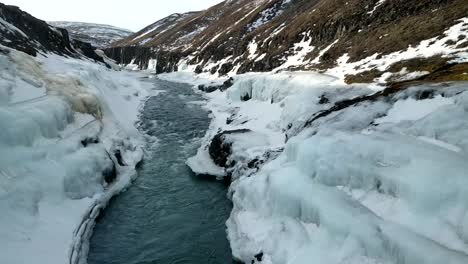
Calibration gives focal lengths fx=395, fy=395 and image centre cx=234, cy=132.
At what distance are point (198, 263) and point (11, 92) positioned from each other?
18868 mm

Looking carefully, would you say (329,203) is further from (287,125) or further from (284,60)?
(284,60)

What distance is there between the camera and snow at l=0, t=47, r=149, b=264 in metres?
16.5

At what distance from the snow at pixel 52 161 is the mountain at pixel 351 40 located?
63.4 feet

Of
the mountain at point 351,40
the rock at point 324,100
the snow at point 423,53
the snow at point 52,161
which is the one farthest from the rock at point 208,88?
the rock at point 324,100

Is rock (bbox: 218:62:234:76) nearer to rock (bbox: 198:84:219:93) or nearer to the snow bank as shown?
rock (bbox: 198:84:219:93)

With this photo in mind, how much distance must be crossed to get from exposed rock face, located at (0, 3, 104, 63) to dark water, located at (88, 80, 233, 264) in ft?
107

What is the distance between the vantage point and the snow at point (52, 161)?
54.0ft

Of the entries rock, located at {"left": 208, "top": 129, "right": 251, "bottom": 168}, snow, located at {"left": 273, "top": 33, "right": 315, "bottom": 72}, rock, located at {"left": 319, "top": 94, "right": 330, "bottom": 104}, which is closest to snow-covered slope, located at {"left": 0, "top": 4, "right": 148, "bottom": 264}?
rock, located at {"left": 208, "top": 129, "right": 251, "bottom": 168}

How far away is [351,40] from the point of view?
146 feet

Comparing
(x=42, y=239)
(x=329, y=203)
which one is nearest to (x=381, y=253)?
(x=329, y=203)

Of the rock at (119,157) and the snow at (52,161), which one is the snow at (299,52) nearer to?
the snow at (52,161)

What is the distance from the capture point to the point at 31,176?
19.2 metres

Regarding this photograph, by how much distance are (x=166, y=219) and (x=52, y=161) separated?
23.4 feet

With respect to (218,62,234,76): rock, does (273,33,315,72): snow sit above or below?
above
